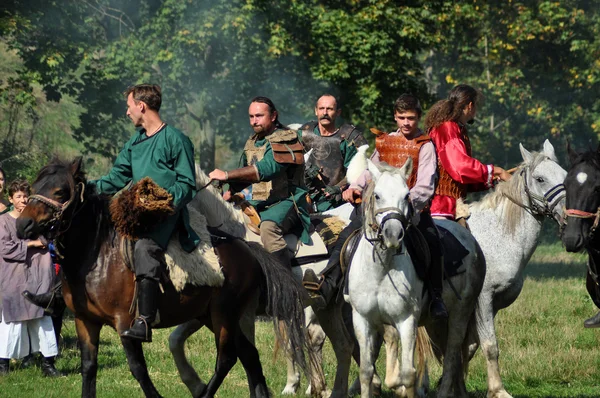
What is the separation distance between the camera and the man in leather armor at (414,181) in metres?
8.43

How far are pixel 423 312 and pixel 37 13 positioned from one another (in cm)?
1408

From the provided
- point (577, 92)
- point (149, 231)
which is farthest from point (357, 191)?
point (577, 92)

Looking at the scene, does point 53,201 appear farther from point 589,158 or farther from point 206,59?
point 206,59

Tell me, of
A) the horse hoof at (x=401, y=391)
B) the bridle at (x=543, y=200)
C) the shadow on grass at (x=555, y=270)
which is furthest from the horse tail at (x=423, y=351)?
the shadow on grass at (x=555, y=270)

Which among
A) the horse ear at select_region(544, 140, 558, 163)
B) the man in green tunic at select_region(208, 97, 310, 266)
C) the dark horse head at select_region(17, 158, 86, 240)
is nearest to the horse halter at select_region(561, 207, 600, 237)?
the horse ear at select_region(544, 140, 558, 163)

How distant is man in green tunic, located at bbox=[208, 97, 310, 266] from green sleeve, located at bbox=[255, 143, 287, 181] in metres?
0.11

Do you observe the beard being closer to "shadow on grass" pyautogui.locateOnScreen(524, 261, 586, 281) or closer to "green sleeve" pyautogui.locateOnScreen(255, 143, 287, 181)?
"green sleeve" pyautogui.locateOnScreen(255, 143, 287, 181)

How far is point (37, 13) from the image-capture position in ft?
66.8

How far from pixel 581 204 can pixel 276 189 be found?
9.17ft

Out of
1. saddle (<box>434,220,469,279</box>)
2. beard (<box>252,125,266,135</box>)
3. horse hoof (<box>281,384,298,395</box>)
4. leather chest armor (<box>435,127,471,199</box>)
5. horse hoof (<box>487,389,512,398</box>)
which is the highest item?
beard (<box>252,125,266,135</box>)

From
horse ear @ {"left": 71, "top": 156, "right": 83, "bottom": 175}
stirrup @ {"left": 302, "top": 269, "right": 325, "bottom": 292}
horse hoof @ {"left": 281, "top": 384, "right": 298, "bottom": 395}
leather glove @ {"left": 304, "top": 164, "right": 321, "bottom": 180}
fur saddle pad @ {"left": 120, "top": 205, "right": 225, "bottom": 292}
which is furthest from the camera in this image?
leather glove @ {"left": 304, "top": 164, "right": 321, "bottom": 180}

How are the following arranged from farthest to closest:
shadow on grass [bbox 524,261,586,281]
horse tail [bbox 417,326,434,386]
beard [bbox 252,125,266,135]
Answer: shadow on grass [bbox 524,261,586,281] < beard [bbox 252,125,266,135] < horse tail [bbox 417,326,434,386]

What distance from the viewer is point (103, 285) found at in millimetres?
7895

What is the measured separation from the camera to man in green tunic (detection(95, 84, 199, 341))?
782cm
